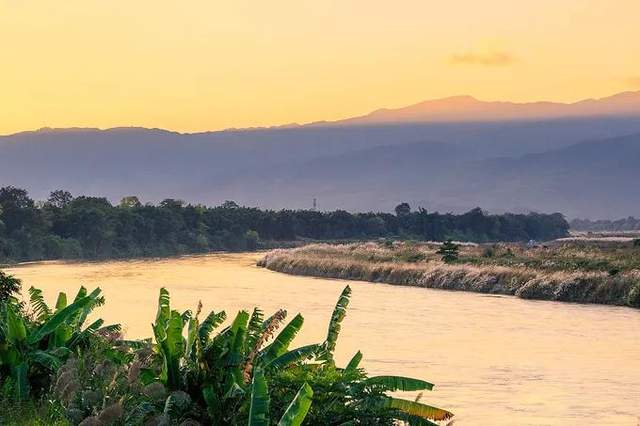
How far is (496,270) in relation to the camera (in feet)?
250

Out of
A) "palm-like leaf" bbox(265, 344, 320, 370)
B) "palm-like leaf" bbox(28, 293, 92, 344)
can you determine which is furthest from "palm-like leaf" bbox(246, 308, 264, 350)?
"palm-like leaf" bbox(28, 293, 92, 344)

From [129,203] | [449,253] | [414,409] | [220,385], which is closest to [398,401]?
[414,409]

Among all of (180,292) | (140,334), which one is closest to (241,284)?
(180,292)

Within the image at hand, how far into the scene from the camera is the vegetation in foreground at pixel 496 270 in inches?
2514

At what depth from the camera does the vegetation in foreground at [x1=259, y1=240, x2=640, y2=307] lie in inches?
2514

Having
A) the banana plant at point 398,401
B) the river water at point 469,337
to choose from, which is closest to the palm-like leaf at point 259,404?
the banana plant at point 398,401

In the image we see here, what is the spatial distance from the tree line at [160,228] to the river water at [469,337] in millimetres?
58431

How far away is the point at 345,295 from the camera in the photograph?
18000mm

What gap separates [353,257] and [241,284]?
79.8 feet

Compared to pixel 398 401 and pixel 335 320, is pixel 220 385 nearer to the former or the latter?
pixel 335 320

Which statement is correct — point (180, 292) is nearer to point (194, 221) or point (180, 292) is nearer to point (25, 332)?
point (25, 332)

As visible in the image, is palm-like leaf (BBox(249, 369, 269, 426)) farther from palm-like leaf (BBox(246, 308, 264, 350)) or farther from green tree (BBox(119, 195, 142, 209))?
green tree (BBox(119, 195, 142, 209))

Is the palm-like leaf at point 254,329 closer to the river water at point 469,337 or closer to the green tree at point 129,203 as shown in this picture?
the river water at point 469,337

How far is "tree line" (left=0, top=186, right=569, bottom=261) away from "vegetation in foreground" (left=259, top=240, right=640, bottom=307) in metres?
40.0
